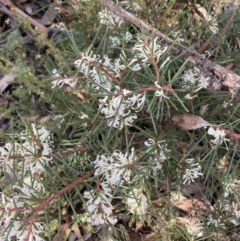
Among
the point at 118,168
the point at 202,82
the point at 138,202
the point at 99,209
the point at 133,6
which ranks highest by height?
the point at 133,6

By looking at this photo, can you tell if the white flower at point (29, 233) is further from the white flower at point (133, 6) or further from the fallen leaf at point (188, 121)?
the white flower at point (133, 6)

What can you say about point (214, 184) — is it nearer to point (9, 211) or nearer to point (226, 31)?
point (226, 31)

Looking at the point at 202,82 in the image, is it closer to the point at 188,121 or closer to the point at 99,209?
the point at 188,121

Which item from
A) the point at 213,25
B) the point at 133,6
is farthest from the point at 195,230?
the point at 133,6

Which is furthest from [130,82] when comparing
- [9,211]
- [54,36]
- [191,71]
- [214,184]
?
Result: [54,36]

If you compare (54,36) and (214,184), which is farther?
(54,36)

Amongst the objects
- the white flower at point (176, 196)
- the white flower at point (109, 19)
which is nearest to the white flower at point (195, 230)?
the white flower at point (176, 196)
